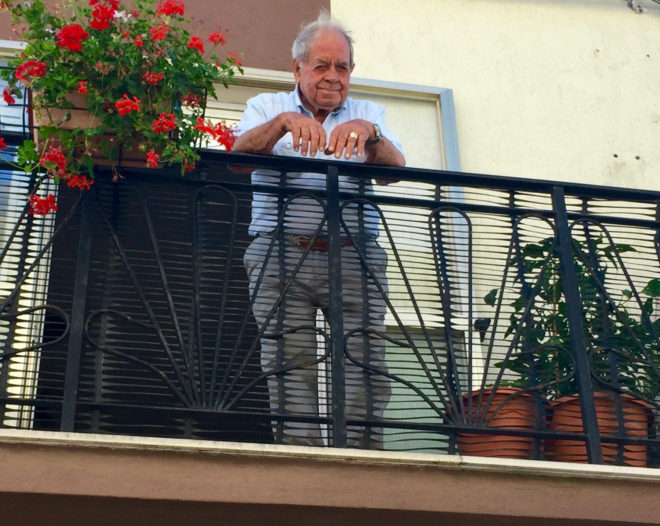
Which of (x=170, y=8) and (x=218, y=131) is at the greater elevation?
(x=170, y=8)

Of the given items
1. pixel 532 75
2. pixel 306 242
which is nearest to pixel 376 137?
pixel 306 242

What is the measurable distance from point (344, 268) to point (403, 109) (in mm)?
2917

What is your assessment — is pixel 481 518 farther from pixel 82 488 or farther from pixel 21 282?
pixel 21 282

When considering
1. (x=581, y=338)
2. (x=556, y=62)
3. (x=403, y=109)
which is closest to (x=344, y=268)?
(x=581, y=338)

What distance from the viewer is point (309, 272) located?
6137mm

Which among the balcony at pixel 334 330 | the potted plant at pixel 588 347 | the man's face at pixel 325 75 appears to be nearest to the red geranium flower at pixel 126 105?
the balcony at pixel 334 330

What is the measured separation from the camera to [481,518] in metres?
5.50

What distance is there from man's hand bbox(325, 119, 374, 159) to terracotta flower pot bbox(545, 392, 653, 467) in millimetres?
1404


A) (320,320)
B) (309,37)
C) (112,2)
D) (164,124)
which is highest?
(309,37)

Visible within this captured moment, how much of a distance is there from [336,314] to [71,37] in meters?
1.56

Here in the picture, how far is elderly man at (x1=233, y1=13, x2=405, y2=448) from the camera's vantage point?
19.4 feet

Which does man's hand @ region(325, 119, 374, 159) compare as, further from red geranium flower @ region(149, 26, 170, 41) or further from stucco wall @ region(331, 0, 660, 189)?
stucco wall @ region(331, 0, 660, 189)

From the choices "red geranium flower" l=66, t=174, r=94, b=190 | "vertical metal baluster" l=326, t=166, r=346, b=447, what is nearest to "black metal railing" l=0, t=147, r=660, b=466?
"vertical metal baluster" l=326, t=166, r=346, b=447

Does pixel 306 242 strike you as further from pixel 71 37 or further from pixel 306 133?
pixel 71 37
